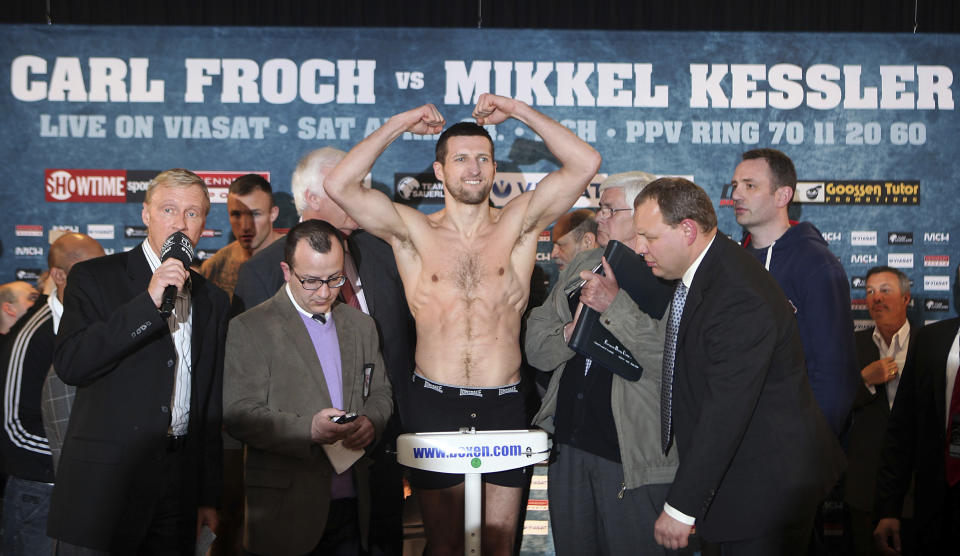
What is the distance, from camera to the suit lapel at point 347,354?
2.83 m

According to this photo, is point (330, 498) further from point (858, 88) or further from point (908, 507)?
point (858, 88)

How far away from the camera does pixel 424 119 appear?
3318 mm

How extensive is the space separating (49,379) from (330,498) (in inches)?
46.0

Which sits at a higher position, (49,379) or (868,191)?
(868,191)

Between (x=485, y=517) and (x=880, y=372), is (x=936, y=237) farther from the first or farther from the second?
(x=485, y=517)

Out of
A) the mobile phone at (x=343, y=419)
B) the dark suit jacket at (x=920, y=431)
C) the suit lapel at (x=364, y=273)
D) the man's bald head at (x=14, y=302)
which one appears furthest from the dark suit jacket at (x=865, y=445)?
the man's bald head at (x=14, y=302)

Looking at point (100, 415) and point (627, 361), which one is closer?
point (100, 415)

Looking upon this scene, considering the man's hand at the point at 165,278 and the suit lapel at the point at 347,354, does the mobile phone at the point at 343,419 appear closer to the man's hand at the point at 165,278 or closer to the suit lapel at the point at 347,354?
the suit lapel at the point at 347,354

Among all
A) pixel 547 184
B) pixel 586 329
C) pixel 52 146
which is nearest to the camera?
pixel 586 329

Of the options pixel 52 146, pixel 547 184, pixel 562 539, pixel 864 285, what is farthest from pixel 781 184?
pixel 52 146

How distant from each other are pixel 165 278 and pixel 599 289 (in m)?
1.41

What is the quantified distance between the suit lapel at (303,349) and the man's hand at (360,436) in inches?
5.0

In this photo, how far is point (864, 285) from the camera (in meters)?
5.62

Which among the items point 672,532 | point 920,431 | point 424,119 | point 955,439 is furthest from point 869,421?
point 424,119
